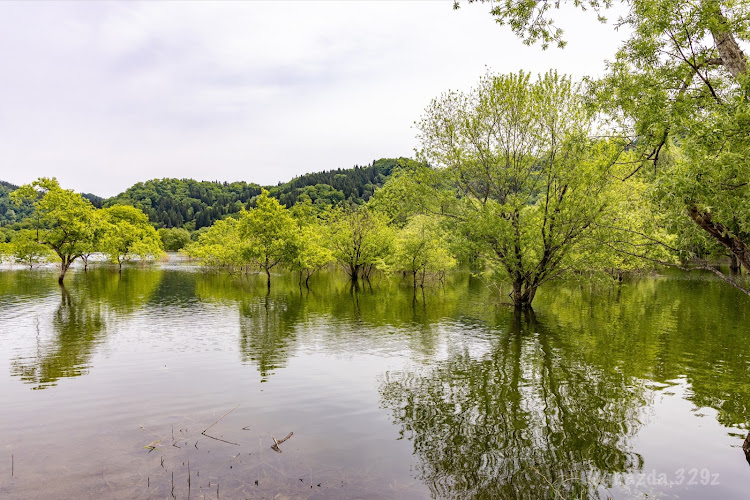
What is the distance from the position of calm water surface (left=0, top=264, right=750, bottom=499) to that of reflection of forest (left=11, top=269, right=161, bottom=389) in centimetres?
18

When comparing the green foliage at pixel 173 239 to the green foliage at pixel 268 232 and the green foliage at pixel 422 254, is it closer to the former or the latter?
the green foliage at pixel 268 232

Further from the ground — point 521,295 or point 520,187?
point 520,187

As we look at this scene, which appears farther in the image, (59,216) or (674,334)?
(59,216)

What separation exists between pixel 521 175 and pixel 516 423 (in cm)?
2373

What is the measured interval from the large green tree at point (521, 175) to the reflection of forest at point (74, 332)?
1031 inches

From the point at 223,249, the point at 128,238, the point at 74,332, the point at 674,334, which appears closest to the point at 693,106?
the point at 674,334

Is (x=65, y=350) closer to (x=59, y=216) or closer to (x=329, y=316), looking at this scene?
(x=329, y=316)

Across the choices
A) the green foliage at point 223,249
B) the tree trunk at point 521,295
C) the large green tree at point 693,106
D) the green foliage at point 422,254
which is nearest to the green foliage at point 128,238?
the green foliage at point 223,249

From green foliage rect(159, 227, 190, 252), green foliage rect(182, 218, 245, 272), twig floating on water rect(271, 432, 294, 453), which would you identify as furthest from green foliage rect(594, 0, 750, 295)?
green foliage rect(159, 227, 190, 252)

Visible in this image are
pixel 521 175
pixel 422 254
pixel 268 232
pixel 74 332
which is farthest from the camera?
pixel 422 254

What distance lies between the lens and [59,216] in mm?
55500

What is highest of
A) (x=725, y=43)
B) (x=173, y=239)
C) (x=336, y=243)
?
(x=725, y=43)

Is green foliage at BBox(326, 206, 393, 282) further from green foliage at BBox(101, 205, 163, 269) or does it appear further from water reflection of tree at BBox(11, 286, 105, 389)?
green foliage at BBox(101, 205, 163, 269)

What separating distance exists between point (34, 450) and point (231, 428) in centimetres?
517
